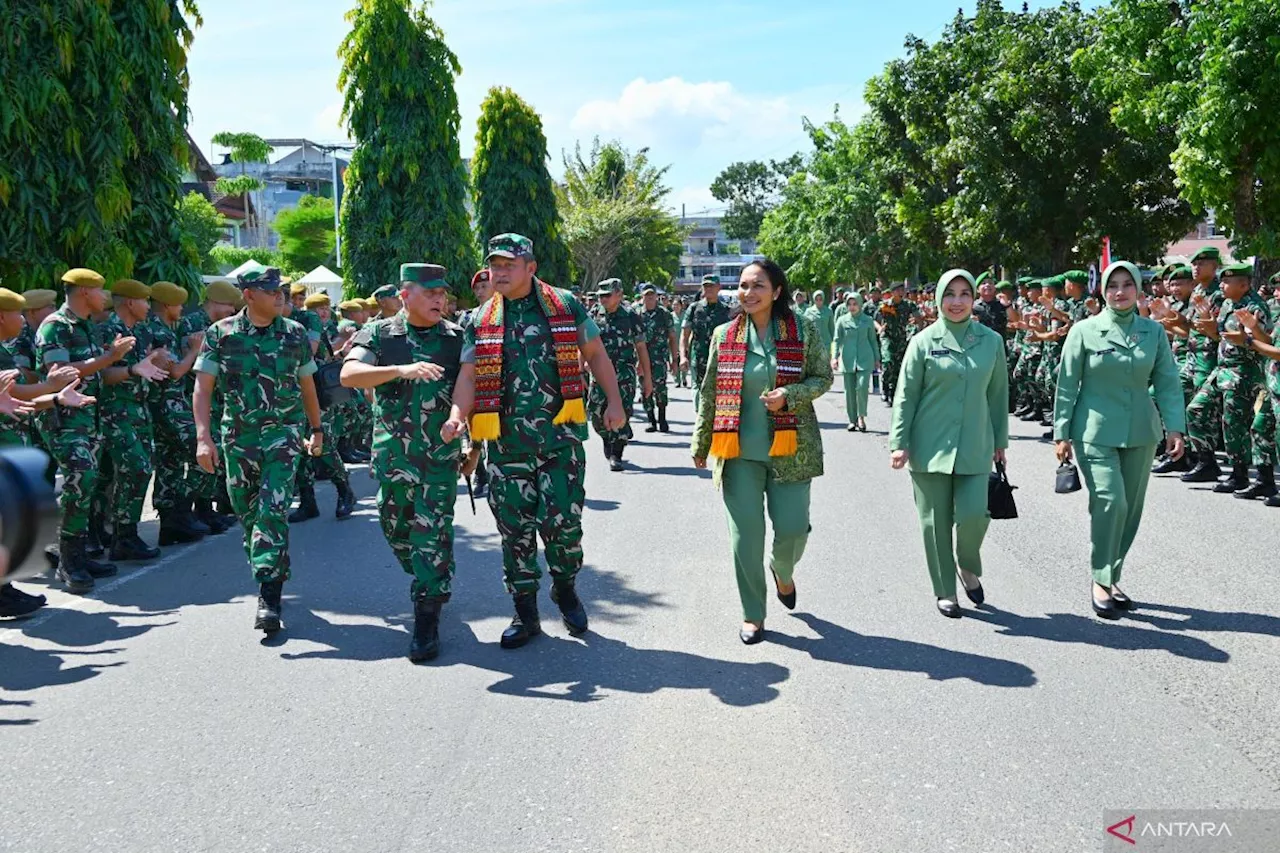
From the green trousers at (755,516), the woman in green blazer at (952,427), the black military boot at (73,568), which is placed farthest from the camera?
the black military boot at (73,568)

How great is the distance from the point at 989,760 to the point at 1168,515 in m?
5.84

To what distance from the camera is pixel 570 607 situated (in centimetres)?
615

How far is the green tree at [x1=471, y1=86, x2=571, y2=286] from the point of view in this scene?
33.3 meters

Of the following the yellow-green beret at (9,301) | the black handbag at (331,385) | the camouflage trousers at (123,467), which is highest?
the yellow-green beret at (9,301)

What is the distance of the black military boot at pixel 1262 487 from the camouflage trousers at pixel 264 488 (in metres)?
8.27

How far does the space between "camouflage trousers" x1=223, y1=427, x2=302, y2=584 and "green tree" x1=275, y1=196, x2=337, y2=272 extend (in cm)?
6023

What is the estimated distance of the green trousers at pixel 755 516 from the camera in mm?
5836

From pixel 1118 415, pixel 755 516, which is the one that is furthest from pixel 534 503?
→ pixel 1118 415

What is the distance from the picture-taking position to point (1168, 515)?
30.4 feet

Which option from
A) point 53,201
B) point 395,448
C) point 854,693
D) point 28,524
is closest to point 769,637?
point 854,693

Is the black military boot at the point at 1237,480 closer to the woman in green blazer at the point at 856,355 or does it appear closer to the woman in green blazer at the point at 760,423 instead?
the woman in green blazer at the point at 856,355

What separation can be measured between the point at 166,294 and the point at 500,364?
4522 mm

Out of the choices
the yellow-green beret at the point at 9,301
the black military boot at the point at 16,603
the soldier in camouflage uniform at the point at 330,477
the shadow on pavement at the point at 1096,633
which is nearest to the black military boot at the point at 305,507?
the soldier in camouflage uniform at the point at 330,477

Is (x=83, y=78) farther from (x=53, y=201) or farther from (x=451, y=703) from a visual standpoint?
(x=451, y=703)
